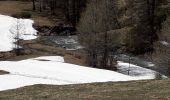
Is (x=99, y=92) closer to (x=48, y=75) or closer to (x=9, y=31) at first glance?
(x=48, y=75)

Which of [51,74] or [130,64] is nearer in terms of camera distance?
[51,74]

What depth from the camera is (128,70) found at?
4819 cm

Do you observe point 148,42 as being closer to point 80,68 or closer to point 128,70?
point 128,70

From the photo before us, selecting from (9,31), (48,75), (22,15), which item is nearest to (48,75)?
(48,75)

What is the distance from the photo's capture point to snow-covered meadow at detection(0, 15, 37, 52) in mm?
61675

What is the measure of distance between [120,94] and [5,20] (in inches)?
2501

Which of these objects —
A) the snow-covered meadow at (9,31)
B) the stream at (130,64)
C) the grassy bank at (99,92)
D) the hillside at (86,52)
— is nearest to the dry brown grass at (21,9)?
the hillside at (86,52)

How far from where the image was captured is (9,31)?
230 ft

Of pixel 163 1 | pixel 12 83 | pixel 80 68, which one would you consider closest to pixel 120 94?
pixel 12 83

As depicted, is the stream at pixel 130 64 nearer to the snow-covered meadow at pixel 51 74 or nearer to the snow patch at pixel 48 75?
the snow-covered meadow at pixel 51 74

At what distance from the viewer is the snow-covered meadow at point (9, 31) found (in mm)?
61675

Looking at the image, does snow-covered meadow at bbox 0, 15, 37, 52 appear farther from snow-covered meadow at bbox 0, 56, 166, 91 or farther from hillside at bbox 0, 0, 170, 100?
snow-covered meadow at bbox 0, 56, 166, 91

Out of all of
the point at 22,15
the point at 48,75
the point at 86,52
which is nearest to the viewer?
the point at 48,75

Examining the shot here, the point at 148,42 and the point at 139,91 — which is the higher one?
the point at 139,91
